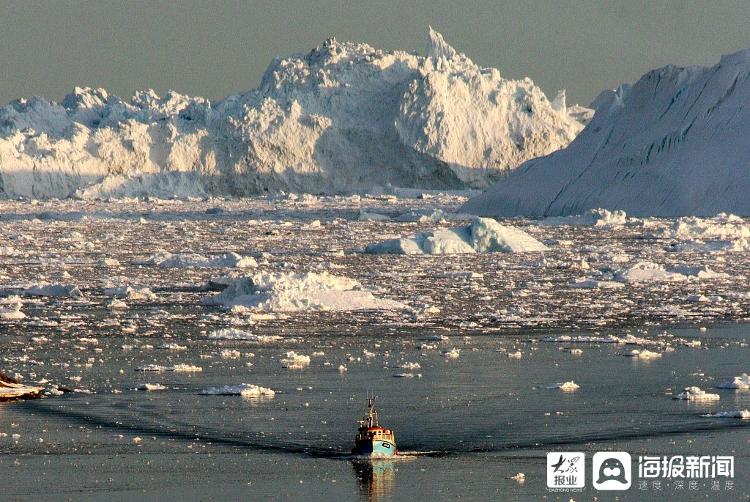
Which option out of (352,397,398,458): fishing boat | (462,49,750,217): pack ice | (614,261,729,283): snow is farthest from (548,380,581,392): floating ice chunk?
(462,49,750,217): pack ice

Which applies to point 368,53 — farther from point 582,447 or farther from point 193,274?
point 582,447

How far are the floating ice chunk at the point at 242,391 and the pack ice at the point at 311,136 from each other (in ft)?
157

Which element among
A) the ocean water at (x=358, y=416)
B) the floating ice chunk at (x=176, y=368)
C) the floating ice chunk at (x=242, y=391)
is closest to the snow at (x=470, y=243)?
the ocean water at (x=358, y=416)

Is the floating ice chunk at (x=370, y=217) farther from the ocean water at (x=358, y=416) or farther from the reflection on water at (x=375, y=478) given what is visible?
the reflection on water at (x=375, y=478)

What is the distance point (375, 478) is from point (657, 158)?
34792mm

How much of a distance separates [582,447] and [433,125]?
167 feet

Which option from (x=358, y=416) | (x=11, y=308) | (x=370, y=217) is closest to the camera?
(x=358, y=416)

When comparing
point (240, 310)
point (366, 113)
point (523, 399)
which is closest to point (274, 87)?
point (366, 113)

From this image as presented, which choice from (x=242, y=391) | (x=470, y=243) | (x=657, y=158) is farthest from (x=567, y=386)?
(x=657, y=158)

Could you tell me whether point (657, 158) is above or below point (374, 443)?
above

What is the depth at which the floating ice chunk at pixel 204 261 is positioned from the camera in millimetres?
28078

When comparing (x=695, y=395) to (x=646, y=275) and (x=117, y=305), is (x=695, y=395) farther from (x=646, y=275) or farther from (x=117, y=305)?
(x=646, y=275)

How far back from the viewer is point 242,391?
1345 cm

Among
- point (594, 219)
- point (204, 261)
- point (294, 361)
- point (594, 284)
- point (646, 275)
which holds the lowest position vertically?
point (294, 361)
